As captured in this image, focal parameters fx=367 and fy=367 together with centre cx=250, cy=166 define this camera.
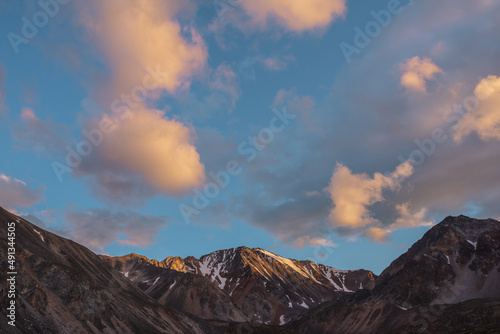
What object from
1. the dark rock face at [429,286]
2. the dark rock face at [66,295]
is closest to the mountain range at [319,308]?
the dark rock face at [66,295]

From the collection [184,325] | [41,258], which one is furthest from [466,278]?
[41,258]

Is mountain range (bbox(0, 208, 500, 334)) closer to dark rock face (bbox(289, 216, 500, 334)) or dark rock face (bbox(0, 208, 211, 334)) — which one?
dark rock face (bbox(0, 208, 211, 334))

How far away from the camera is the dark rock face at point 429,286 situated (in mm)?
129125

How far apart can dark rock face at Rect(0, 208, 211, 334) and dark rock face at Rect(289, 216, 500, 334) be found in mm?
70256

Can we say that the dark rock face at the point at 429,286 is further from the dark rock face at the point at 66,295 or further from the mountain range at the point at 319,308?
the dark rock face at the point at 66,295

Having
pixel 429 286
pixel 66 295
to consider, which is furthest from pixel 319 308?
pixel 66 295

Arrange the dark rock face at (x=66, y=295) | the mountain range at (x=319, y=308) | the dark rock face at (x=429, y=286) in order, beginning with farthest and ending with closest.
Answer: the dark rock face at (x=429, y=286) < the mountain range at (x=319, y=308) < the dark rock face at (x=66, y=295)

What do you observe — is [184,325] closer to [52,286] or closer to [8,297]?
[52,286]

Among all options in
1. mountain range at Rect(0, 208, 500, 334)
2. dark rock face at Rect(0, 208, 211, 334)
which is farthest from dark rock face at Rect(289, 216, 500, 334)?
dark rock face at Rect(0, 208, 211, 334)

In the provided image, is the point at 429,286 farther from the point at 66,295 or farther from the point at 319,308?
the point at 66,295

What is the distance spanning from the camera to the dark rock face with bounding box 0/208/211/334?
223 ft

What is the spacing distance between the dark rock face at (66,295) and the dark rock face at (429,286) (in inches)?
2766

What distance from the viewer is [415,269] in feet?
509

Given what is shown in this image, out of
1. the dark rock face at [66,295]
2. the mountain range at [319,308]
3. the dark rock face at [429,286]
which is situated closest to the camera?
the dark rock face at [66,295]
